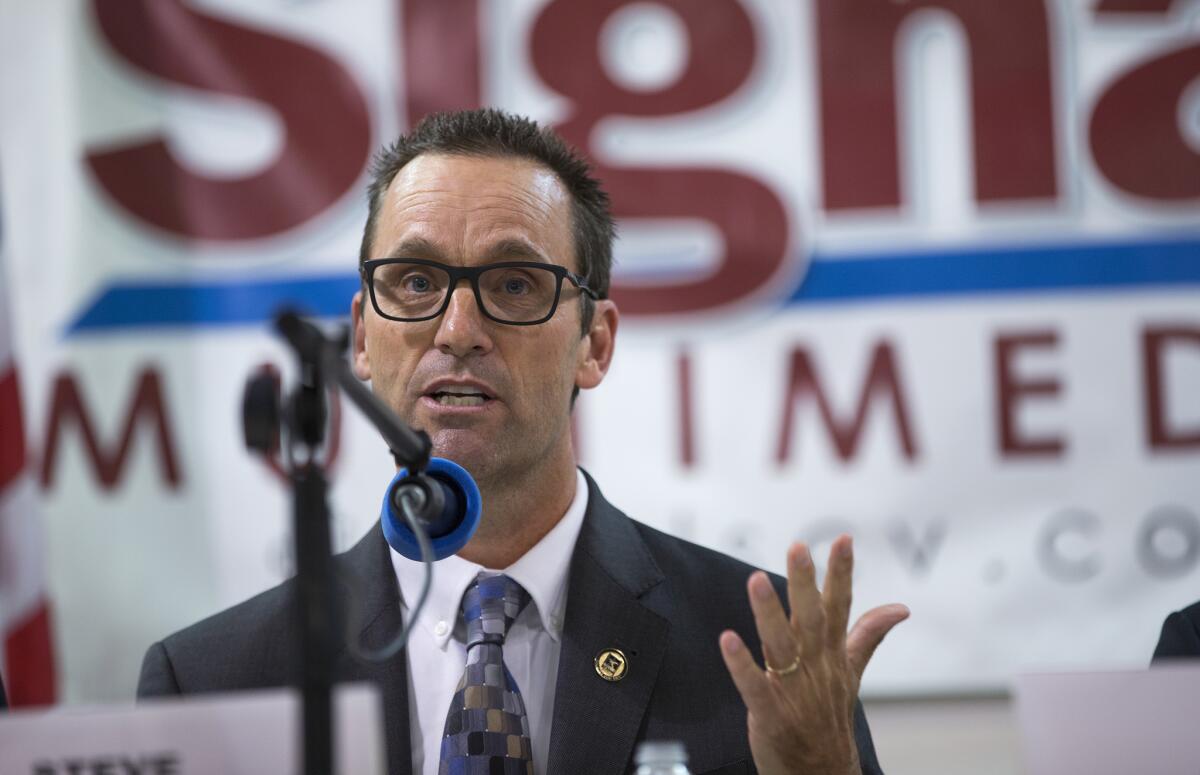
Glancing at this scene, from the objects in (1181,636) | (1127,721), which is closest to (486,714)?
(1127,721)

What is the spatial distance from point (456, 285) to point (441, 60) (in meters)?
1.23

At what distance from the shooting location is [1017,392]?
2.59 meters

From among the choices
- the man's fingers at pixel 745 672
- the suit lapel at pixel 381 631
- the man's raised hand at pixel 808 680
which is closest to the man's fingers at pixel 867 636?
the man's raised hand at pixel 808 680

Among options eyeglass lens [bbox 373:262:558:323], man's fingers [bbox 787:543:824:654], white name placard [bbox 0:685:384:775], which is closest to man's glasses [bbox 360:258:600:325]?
eyeglass lens [bbox 373:262:558:323]

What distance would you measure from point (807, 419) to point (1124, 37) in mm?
1038

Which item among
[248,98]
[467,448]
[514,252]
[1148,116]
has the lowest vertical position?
[467,448]

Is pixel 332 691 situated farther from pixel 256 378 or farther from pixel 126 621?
pixel 126 621

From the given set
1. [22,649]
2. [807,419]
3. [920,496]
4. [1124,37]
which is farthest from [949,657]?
[22,649]

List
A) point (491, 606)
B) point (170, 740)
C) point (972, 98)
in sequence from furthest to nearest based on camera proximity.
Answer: point (972, 98) → point (491, 606) → point (170, 740)

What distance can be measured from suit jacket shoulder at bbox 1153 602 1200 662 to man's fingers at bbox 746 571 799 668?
0.75 metres

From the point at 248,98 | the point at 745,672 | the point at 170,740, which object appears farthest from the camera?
the point at 248,98

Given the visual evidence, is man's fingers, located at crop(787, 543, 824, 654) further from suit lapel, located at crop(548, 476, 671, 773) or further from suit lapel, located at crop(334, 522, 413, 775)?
suit lapel, located at crop(334, 522, 413, 775)

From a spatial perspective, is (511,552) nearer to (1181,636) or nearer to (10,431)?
(1181,636)

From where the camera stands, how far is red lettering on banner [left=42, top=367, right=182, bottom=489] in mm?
2695
